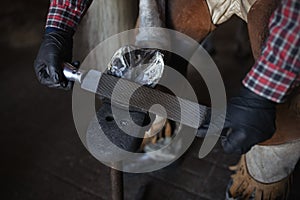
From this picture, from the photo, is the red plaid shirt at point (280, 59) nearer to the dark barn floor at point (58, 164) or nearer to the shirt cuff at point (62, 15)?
the shirt cuff at point (62, 15)

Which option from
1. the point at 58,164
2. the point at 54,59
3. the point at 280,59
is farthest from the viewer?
the point at 58,164

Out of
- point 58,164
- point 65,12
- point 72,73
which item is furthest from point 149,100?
point 58,164

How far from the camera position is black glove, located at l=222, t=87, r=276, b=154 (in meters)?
0.83

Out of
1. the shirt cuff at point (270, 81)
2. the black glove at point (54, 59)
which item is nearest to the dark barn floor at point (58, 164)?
the black glove at point (54, 59)

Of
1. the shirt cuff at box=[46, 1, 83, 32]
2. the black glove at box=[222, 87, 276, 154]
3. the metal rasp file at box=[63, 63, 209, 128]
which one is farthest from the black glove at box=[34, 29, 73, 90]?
the black glove at box=[222, 87, 276, 154]

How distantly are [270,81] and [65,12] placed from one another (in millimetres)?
495

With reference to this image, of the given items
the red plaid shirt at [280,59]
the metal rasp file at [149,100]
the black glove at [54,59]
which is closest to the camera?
the red plaid shirt at [280,59]

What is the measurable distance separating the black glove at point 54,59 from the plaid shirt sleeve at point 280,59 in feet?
1.32

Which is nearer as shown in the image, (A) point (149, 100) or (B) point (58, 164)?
(A) point (149, 100)

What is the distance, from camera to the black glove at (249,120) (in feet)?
2.72

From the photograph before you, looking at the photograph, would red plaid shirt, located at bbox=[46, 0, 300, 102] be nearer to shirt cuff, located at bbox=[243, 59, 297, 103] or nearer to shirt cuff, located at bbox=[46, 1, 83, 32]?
shirt cuff, located at bbox=[243, 59, 297, 103]

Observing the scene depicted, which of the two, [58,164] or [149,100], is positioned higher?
[149,100]

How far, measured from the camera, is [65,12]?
1.02 m

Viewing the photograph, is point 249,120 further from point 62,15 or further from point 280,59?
point 62,15
